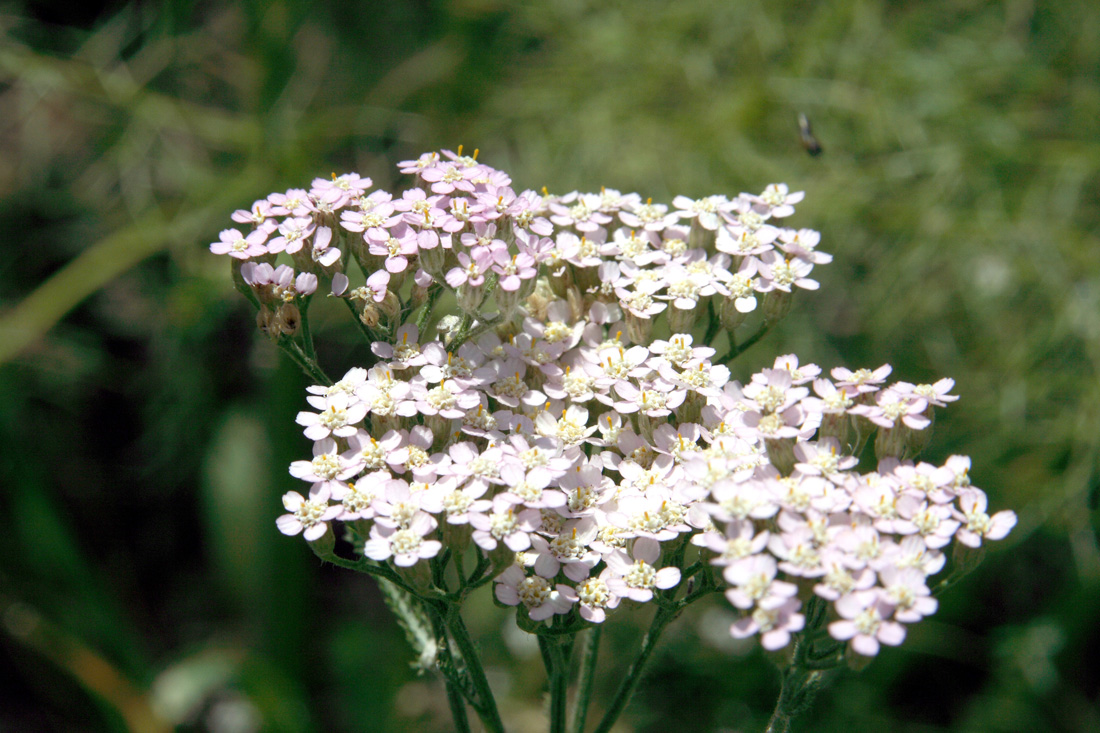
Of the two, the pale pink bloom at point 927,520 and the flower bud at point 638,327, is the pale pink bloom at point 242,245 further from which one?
the pale pink bloom at point 927,520

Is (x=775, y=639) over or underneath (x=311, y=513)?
underneath

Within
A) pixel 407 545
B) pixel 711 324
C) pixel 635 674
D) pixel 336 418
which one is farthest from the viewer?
pixel 711 324

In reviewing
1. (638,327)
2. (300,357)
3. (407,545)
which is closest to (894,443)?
(638,327)

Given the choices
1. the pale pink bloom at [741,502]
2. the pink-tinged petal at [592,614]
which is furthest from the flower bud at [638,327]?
the pink-tinged petal at [592,614]

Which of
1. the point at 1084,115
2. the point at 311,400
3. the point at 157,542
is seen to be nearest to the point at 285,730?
the point at 157,542

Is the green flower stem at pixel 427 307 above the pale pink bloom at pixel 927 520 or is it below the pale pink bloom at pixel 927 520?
above

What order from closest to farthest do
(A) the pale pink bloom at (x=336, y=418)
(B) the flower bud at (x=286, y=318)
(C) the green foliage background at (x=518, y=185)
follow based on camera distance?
(A) the pale pink bloom at (x=336, y=418) → (B) the flower bud at (x=286, y=318) → (C) the green foliage background at (x=518, y=185)

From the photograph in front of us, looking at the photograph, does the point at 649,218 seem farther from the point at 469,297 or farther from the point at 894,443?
the point at 894,443
